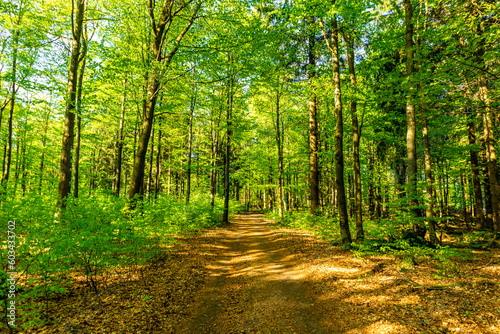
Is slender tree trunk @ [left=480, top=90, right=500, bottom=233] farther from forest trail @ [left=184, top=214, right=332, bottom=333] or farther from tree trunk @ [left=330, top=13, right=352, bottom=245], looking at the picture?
forest trail @ [left=184, top=214, right=332, bottom=333]

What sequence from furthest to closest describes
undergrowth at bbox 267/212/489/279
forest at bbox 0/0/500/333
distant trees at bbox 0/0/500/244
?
distant trees at bbox 0/0/500/244
undergrowth at bbox 267/212/489/279
forest at bbox 0/0/500/333

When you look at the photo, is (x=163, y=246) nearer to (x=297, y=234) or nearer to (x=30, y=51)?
(x=297, y=234)

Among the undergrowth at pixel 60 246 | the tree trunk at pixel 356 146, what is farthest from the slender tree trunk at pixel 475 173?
the undergrowth at pixel 60 246

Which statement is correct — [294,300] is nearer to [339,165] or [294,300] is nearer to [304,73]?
[339,165]

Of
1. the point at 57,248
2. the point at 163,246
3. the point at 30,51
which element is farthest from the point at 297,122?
the point at 30,51

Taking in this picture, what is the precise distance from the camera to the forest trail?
4.64 meters

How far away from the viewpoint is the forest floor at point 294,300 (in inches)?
164

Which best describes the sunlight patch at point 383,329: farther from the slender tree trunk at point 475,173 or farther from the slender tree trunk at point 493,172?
the slender tree trunk at point 475,173

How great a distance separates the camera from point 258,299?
5805 millimetres

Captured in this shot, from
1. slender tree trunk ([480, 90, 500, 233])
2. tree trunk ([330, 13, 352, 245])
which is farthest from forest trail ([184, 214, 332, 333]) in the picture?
slender tree trunk ([480, 90, 500, 233])

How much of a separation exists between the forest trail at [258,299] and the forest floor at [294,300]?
25 mm

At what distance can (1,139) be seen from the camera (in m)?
17.0

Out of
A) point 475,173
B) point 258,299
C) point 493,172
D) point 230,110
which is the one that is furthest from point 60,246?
point 475,173

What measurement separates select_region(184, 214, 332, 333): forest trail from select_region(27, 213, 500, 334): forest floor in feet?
0.08
